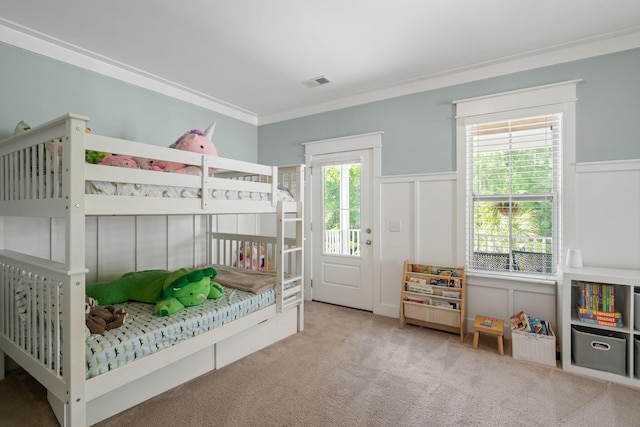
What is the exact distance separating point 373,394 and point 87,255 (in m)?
2.57

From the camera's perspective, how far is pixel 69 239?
1478 millimetres

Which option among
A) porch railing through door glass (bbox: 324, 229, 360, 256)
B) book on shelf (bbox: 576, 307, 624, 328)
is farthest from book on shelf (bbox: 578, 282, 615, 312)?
porch railing through door glass (bbox: 324, 229, 360, 256)

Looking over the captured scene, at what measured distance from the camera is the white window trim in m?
2.63

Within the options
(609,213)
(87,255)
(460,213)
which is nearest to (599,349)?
(609,213)

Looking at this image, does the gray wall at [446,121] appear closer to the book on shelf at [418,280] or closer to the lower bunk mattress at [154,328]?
the book on shelf at [418,280]

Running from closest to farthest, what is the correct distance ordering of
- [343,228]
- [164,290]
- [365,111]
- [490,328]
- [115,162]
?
[115,162]
[164,290]
[490,328]
[365,111]
[343,228]

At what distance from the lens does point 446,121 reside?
3.19m

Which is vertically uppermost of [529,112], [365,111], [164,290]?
[365,111]

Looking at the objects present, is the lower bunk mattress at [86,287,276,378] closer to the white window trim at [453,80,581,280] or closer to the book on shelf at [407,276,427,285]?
the book on shelf at [407,276,427,285]

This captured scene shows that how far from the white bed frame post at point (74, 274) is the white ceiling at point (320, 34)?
1.22m

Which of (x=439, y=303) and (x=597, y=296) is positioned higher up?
(x=597, y=296)

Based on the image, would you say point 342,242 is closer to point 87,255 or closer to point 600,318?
point 600,318

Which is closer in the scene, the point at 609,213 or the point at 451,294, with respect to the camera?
the point at 609,213

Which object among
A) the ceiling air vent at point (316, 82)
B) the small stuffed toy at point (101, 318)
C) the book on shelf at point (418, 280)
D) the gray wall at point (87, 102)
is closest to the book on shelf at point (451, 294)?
the book on shelf at point (418, 280)
